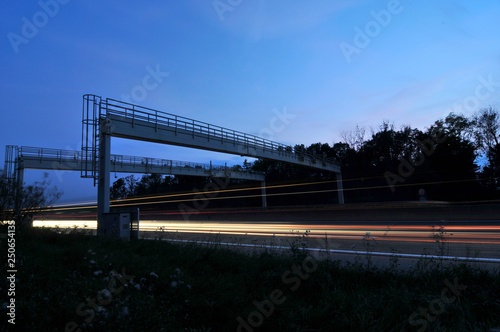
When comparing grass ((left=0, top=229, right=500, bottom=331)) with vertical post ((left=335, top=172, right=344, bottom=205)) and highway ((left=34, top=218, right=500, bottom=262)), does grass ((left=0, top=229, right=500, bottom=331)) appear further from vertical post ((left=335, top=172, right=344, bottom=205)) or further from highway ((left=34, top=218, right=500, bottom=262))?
vertical post ((left=335, top=172, right=344, bottom=205))

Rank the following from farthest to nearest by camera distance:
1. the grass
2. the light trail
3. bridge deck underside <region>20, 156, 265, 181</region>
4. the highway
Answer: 1. bridge deck underside <region>20, 156, 265, 181</region>
2. the light trail
3. the highway
4. the grass

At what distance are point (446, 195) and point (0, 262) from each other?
37503 millimetres

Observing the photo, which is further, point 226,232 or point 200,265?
point 226,232

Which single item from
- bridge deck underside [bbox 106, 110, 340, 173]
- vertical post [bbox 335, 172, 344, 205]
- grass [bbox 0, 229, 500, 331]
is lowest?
grass [bbox 0, 229, 500, 331]

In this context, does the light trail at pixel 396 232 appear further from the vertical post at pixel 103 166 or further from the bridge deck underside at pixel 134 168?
the bridge deck underside at pixel 134 168

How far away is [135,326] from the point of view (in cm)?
406

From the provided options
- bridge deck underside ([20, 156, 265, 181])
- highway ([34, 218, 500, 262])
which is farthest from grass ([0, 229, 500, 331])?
bridge deck underside ([20, 156, 265, 181])

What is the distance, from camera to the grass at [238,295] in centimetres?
420

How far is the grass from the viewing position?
165 inches

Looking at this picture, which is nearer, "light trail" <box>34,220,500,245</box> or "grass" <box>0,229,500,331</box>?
"grass" <box>0,229,500,331</box>

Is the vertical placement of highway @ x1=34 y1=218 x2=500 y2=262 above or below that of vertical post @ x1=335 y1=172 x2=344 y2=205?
below

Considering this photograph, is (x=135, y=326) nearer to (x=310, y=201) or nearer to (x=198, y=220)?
(x=198, y=220)

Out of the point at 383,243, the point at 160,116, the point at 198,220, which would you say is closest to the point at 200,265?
the point at 383,243

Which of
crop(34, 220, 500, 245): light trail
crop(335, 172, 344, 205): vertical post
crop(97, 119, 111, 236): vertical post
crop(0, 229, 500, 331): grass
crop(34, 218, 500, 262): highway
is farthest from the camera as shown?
crop(335, 172, 344, 205): vertical post
